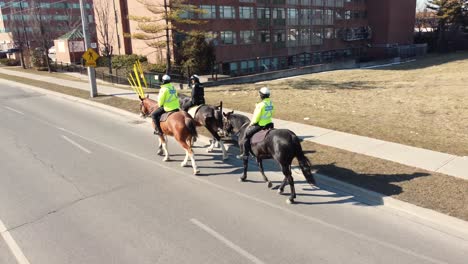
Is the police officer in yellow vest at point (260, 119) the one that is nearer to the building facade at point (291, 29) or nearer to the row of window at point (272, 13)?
the building facade at point (291, 29)

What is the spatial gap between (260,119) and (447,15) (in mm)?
73901

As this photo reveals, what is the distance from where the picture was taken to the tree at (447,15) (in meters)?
67.5

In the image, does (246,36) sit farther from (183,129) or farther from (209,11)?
(183,129)

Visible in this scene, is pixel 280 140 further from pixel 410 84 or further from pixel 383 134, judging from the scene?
pixel 410 84

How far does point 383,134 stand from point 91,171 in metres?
10.5

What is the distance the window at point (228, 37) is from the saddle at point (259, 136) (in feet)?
117

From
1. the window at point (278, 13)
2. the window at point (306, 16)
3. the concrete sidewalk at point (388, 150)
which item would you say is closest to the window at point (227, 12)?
the window at point (278, 13)

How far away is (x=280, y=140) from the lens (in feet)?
27.9

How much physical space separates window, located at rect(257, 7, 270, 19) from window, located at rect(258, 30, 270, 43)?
197 centimetres

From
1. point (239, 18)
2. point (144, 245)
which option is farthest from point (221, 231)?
point (239, 18)

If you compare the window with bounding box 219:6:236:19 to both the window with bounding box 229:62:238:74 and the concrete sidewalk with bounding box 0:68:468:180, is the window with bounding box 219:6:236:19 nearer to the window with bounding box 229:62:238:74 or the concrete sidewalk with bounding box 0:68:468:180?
the window with bounding box 229:62:238:74

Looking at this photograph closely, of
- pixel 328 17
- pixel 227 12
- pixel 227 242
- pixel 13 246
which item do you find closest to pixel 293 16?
pixel 328 17

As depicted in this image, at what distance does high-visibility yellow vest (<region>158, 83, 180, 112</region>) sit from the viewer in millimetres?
11391

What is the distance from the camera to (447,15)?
6781 cm
